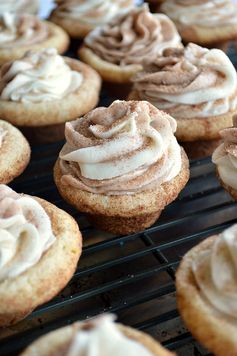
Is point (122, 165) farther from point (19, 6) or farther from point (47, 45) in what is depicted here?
point (19, 6)

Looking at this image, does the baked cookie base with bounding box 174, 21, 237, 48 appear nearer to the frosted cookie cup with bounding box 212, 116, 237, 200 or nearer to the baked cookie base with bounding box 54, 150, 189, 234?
the frosted cookie cup with bounding box 212, 116, 237, 200

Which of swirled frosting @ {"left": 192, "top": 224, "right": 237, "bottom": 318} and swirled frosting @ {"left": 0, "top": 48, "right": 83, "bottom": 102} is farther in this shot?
swirled frosting @ {"left": 0, "top": 48, "right": 83, "bottom": 102}

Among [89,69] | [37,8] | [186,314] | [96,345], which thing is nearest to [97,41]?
[89,69]

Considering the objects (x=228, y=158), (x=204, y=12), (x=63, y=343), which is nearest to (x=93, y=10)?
(x=204, y=12)

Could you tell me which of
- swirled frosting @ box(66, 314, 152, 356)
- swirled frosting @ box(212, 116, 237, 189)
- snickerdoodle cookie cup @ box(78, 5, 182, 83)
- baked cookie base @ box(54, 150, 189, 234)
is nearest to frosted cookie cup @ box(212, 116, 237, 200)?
swirled frosting @ box(212, 116, 237, 189)

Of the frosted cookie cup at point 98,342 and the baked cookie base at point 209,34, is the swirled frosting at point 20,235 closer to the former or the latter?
the frosted cookie cup at point 98,342

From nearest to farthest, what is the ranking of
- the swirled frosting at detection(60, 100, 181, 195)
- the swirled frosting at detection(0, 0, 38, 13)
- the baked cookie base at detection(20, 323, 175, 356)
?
1. the baked cookie base at detection(20, 323, 175, 356)
2. the swirled frosting at detection(60, 100, 181, 195)
3. the swirled frosting at detection(0, 0, 38, 13)
